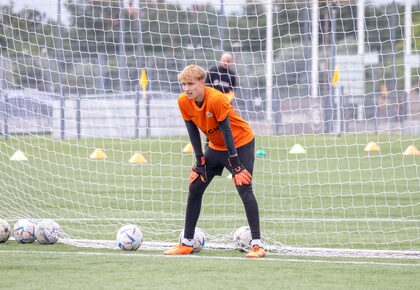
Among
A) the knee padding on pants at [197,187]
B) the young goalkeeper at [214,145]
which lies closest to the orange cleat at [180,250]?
the young goalkeeper at [214,145]

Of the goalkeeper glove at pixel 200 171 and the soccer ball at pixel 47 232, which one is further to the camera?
the soccer ball at pixel 47 232

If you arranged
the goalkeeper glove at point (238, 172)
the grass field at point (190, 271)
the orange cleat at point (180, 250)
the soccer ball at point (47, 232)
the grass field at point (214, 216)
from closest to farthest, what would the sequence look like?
the grass field at point (190, 271) → the grass field at point (214, 216) → the goalkeeper glove at point (238, 172) → the orange cleat at point (180, 250) → the soccer ball at point (47, 232)

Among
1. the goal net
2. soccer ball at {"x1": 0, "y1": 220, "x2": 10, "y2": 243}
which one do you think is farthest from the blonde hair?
soccer ball at {"x1": 0, "y1": 220, "x2": 10, "y2": 243}

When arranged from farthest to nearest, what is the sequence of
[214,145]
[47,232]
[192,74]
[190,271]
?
[47,232] → [214,145] → [192,74] → [190,271]

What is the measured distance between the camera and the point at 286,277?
652 centimetres

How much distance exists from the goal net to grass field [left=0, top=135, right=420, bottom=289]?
0.16 feet

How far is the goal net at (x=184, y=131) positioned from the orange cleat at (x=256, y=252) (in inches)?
17.7

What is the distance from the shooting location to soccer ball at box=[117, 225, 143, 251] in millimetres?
7754

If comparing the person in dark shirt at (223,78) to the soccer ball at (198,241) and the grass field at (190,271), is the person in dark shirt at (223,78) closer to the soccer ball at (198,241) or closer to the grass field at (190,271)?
the soccer ball at (198,241)

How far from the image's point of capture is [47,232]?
320 inches

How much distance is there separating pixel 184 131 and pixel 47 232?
45.8 ft

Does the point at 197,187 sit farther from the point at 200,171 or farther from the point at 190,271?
the point at 190,271

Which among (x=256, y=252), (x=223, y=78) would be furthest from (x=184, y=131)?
(x=256, y=252)

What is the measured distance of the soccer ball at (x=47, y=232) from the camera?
8.14 metres
